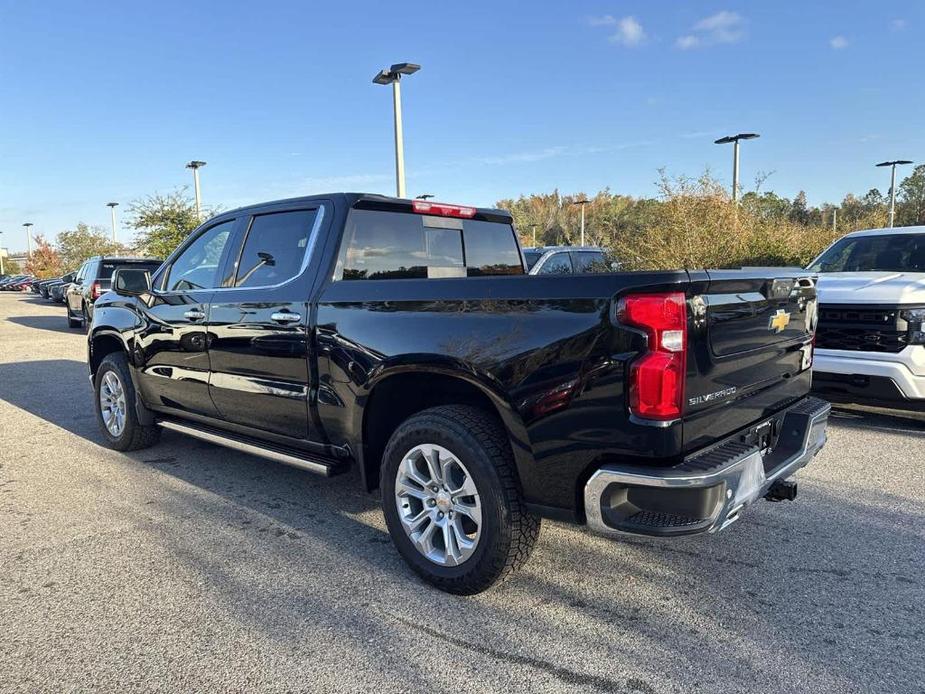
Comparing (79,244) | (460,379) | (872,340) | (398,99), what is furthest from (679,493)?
(79,244)

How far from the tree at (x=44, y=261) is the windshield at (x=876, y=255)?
240 ft

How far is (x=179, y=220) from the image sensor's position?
81.7 feet

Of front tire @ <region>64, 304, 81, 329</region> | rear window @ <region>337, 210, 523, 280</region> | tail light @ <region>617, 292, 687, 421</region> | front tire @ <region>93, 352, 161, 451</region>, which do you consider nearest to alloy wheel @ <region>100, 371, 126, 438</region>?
front tire @ <region>93, 352, 161, 451</region>

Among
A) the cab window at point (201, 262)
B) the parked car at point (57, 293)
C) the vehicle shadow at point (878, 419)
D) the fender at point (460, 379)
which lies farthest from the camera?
the parked car at point (57, 293)

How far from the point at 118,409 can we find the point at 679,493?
4812 millimetres

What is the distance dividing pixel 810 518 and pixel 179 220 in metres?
25.2

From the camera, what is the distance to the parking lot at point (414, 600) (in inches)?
98.8

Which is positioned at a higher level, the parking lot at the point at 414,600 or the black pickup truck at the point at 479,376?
the black pickup truck at the point at 479,376

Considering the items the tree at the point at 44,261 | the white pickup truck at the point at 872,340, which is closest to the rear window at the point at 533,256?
the white pickup truck at the point at 872,340

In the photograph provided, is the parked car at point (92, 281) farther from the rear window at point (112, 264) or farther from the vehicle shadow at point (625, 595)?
the vehicle shadow at point (625, 595)

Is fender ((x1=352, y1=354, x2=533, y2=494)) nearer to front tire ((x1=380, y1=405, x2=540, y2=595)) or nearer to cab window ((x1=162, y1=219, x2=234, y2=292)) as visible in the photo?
front tire ((x1=380, y1=405, x2=540, y2=595))

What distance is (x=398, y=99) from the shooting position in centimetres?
1326

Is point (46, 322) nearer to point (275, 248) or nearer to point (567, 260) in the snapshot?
point (567, 260)

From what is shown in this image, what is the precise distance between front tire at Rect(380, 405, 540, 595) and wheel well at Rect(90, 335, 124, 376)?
3497mm
